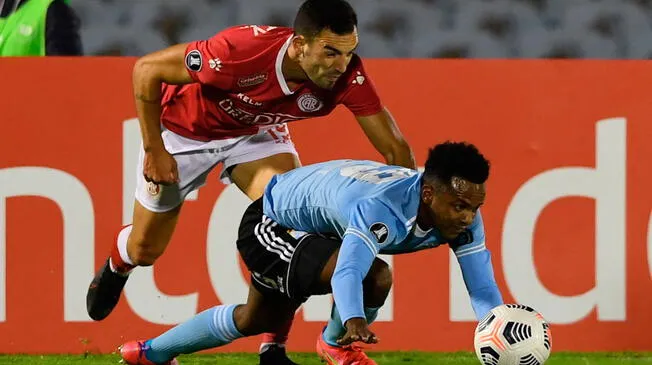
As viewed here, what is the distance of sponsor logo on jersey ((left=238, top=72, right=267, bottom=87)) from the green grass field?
3.42 feet

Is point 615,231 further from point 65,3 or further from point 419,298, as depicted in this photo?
point 65,3

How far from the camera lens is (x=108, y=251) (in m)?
4.78

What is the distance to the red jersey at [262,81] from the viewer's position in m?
4.02

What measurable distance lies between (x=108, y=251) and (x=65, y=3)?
1.22m

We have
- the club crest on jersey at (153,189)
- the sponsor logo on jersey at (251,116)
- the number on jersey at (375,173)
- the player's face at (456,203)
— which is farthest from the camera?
the club crest on jersey at (153,189)

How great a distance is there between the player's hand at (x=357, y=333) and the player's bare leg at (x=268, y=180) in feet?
3.39

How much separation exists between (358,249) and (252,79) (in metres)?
0.85

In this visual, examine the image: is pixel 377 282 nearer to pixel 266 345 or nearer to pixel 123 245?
pixel 266 345

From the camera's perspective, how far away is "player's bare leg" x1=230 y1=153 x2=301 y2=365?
4316mm

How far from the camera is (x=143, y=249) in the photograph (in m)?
4.49

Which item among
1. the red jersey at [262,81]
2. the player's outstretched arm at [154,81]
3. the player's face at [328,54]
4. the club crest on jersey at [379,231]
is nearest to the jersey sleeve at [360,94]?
the red jersey at [262,81]

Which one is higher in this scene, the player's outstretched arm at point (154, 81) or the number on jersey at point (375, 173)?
the player's outstretched arm at point (154, 81)

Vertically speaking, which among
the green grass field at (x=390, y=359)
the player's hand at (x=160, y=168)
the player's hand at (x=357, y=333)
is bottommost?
the green grass field at (x=390, y=359)

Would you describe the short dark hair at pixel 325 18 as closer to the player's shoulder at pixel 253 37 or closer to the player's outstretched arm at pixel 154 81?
the player's shoulder at pixel 253 37
